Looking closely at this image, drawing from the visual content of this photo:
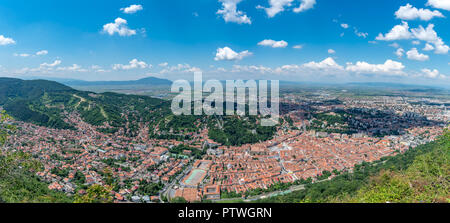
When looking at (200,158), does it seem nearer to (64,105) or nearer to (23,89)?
(64,105)

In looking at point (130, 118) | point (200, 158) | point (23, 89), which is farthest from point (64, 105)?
point (200, 158)

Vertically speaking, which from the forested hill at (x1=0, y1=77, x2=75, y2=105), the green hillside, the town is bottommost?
the town

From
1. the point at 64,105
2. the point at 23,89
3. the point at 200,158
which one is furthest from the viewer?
the point at 23,89

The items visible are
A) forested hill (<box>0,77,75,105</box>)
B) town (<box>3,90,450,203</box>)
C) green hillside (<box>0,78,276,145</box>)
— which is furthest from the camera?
forested hill (<box>0,77,75,105</box>)

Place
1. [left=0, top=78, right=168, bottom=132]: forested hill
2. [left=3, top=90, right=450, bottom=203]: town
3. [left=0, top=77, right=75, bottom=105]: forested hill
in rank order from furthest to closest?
[left=0, top=77, right=75, bottom=105]: forested hill < [left=0, top=78, right=168, bottom=132]: forested hill < [left=3, top=90, right=450, bottom=203]: town

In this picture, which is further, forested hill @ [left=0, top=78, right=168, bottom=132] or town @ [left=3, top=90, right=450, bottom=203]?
forested hill @ [left=0, top=78, right=168, bottom=132]

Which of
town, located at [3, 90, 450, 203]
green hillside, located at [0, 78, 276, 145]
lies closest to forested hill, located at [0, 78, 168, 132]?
green hillside, located at [0, 78, 276, 145]

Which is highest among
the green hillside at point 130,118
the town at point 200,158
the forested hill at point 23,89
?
the forested hill at point 23,89

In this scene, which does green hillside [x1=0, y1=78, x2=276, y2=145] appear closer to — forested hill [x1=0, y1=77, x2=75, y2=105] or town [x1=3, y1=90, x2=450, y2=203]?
forested hill [x1=0, y1=77, x2=75, y2=105]

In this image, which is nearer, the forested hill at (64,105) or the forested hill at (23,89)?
the forested hill at (64,105)

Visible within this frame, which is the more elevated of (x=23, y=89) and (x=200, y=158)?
(x=23, y=89)

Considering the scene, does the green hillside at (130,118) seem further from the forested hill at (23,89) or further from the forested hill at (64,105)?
the forested hill at (23,89)

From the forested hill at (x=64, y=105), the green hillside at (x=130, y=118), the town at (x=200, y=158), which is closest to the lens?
the town at (x=200, y=158)

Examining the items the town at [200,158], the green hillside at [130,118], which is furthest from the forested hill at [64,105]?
the town at [200,158]
